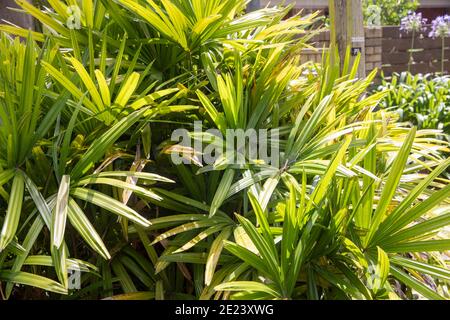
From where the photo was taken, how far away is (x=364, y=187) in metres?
1.85

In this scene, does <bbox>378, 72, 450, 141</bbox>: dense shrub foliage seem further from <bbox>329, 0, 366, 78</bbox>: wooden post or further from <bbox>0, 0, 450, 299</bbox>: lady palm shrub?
<bbox>0, 0, 450, 299</bbox>: lady palm shrub

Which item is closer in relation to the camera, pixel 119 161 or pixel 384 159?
pixel 119 161

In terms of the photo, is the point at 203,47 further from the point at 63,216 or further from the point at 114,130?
the point at 63,216


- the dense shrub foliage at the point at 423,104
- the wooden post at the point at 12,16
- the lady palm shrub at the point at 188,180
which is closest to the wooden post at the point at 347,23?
the lady palm shrub at the point at 188,180

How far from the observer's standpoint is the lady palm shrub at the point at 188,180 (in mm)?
1713

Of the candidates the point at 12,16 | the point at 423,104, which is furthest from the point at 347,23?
the point at 423,104

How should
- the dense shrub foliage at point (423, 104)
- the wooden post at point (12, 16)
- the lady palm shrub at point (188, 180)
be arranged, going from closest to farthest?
1. the lady palm shrub at point (188, 180)
2. the wooden post at point (12, 16)
3. the dense shrub foliage at point (423, 104)

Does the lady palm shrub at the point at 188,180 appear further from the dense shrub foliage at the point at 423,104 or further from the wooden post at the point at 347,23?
the dense shrub foliage at the point at 423,104

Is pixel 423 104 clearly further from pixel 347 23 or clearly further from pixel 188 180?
pixel 188 180

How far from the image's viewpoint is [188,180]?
1.99 metres
